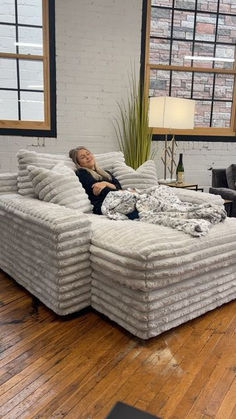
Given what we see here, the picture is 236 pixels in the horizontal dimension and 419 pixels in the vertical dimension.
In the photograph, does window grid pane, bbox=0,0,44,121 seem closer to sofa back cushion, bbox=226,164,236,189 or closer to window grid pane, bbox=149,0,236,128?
window grid pane, bbox=149,0,236,128

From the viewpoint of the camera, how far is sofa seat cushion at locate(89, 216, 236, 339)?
1787 mm

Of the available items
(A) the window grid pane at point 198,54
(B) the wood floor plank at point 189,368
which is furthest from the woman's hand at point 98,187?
(A) the window grid pane at point 198,54

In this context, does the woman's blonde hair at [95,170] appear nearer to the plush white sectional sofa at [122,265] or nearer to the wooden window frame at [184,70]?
the plush white sectional sofa at [122,265]

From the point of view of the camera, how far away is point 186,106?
3588 millimetres

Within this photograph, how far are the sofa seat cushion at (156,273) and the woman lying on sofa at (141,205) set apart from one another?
82 millimetres

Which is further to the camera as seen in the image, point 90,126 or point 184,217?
point 90,126

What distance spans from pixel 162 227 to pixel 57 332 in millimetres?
834

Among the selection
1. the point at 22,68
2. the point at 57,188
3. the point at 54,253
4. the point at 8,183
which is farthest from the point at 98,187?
the point at 22,68

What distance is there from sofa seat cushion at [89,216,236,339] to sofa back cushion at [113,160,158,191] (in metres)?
0.82

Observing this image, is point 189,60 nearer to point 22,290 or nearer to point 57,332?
point 22,290

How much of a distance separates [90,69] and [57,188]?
7.26 ft

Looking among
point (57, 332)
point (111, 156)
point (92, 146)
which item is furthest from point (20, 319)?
point (92, 146)

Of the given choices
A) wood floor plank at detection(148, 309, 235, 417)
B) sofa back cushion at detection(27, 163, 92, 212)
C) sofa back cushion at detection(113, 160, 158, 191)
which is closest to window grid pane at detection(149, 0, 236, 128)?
sofa back cushion at detection(113, 160, 158, 191)

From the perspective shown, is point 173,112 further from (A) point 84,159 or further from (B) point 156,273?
(B) point 156,273
